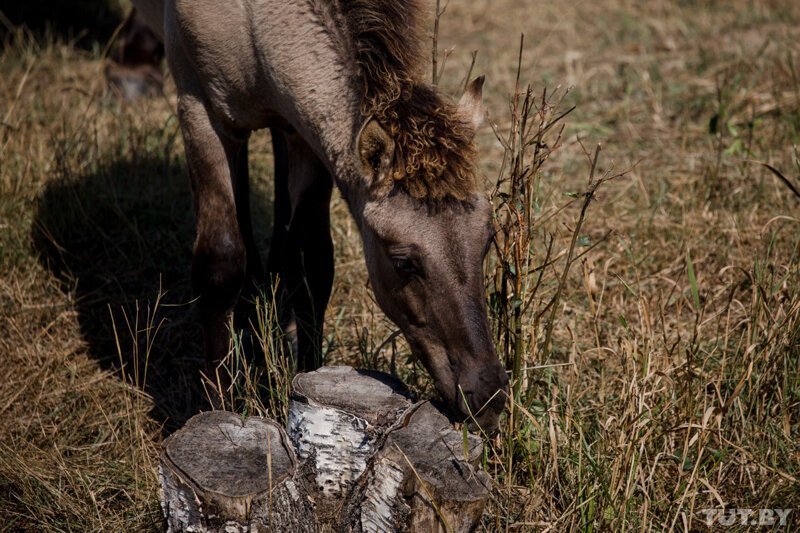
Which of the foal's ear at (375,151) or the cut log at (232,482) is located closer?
the cut log at (232,482)

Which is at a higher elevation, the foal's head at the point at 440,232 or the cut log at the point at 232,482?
the foal's head at the point at 440,232

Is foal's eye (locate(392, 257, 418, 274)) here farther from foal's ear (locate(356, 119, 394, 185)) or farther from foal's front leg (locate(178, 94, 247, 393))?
foal's front leg (locate(178, 94, 247, 393))

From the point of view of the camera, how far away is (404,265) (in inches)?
110

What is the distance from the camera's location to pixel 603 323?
13.1ft

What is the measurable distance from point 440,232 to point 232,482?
3.29 ft

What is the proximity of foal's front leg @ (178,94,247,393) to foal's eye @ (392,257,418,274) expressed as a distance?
0.99m

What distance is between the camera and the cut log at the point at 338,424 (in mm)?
2648

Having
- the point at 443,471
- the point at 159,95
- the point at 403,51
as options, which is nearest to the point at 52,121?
the point at 159,95

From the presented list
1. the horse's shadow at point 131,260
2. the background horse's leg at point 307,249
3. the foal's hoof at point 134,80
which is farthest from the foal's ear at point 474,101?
the foal's hoof at point 134,80

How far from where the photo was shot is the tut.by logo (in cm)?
279

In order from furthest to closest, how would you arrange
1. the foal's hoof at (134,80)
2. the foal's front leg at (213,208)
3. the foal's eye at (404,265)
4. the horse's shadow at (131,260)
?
1. the foal's hoof at (134,80)
2. the horse's shadow at (131,260)
3. the foal's front leg at (213,208)
4. the foal's eye at (404,265)

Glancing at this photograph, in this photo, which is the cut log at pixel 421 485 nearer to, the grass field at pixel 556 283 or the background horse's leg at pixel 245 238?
the grass field at pixel 556 283

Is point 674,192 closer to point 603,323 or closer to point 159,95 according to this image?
point 603,323

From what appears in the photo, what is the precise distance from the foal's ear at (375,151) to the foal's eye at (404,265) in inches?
10.7
